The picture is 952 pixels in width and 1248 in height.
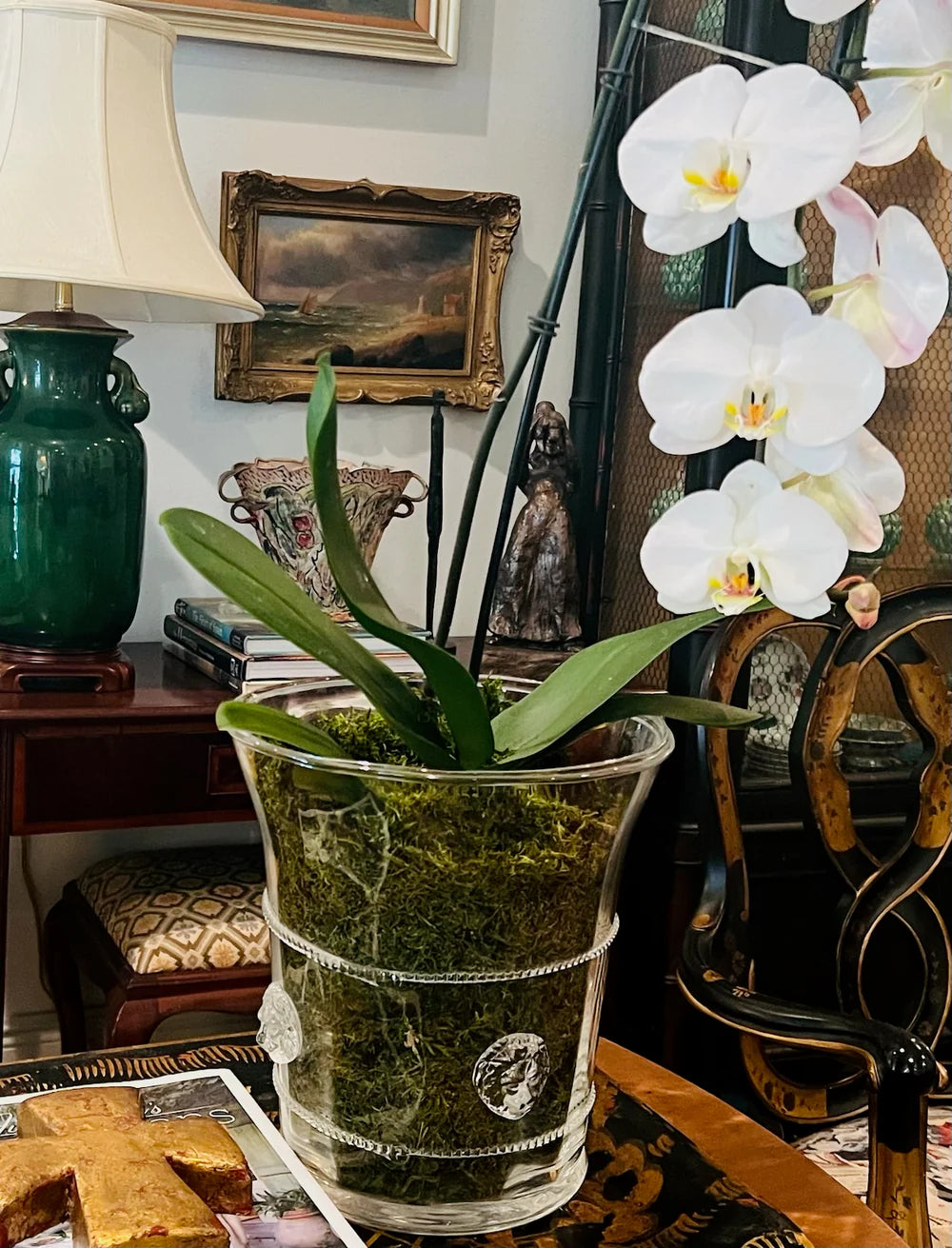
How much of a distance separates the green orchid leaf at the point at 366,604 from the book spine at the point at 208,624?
107cm

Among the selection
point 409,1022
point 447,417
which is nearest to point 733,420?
point 409,1022

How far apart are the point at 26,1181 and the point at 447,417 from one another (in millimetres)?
1639

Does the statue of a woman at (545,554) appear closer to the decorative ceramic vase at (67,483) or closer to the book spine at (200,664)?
the book spine at (200,664)

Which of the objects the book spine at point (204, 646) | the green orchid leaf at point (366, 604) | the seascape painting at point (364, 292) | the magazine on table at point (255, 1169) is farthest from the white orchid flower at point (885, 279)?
the seascape painting at point (364, 292)

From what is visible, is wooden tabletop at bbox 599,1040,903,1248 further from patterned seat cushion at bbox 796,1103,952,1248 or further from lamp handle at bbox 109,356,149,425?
lamp handle at bbox 109,356,149,425

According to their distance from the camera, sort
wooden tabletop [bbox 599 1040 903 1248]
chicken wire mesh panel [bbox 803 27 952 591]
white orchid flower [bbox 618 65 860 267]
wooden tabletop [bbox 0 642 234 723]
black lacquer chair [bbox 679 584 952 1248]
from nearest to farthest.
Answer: white orchid flower [bbox 618 65 860 267] < wooden tabletop [bbox 599 1040 903 1248] < black lacquer chair [bbox 679 584 952 1248] < wooden tabletop [bbox 0 642 234 723] < chicken wire mesh panel [bbox 803 27 952 591]

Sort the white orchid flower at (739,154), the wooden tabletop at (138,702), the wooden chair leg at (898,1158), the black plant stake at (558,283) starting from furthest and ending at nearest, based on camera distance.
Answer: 1. the wooden tabletop at (138,702)
2. the wooden chair leg at (898,1158)
3. the black plant stake at (558,283)
4. the white orchid flower at (739,154)

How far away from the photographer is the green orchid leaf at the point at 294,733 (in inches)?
25.9

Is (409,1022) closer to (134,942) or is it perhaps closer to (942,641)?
(134,942)

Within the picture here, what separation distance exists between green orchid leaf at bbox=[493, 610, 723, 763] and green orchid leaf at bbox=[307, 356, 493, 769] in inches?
1.2

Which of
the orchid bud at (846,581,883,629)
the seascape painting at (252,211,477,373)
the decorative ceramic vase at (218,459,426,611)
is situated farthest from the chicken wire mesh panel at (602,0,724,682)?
the orchid bud at (846,581,883,629)

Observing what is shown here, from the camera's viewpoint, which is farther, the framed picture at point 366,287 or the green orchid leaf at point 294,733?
the framed picture at point 366,287

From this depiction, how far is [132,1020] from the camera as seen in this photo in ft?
5.29

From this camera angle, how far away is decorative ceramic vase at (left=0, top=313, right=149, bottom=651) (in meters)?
1.58
